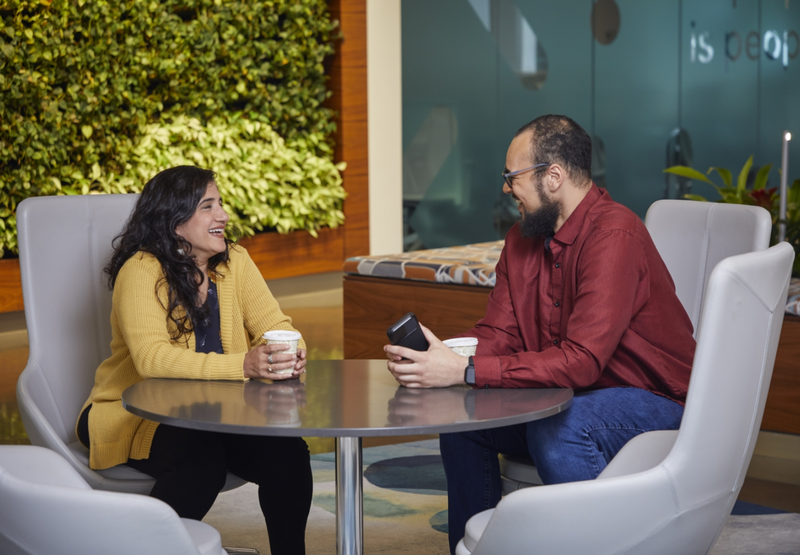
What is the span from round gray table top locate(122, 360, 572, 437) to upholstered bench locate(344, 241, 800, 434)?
1516mm

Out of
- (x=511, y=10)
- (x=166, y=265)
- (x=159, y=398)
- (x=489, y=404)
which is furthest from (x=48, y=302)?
(x=511, y=10)

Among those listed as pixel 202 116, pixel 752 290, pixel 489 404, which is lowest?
pixel 489 404

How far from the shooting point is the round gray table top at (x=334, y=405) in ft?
4.85

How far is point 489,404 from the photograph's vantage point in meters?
1.63

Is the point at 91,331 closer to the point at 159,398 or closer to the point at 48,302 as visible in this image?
the point at 48,302

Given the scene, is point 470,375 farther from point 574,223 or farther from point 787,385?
point 787,385

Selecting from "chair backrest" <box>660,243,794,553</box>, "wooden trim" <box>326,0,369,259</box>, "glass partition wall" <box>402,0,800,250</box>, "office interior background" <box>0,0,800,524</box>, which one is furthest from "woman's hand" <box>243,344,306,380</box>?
"glass partition wall" <box>402,0,800,250</box>

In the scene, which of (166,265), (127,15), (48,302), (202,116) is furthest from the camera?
(202,116)

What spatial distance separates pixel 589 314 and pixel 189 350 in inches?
32.2

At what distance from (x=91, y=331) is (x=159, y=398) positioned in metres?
0.68

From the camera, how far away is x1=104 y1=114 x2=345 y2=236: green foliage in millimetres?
5707

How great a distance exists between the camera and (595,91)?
827cm

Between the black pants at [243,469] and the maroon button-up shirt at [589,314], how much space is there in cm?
50

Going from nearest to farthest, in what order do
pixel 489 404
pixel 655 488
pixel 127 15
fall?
1. pixel 655 488
2. pixel 489 404
3. pixel 127 15
